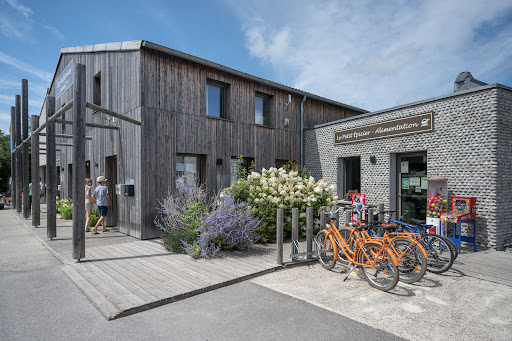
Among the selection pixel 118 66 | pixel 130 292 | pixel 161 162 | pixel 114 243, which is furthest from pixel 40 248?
pixel 118 66

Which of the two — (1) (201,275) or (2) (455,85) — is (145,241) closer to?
(1) (201,275)

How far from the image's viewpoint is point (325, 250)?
5660mm

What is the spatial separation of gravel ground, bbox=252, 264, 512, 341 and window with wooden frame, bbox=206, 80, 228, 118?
21.3 ft

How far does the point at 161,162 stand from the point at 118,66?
3594 mm

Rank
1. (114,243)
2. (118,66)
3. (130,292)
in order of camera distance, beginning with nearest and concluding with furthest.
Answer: (130,292) → (114,243) → (118,66)

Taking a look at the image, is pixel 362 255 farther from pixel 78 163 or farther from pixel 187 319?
pixel 78 163

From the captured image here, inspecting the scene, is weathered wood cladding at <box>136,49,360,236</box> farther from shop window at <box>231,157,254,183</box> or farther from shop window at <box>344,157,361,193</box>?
shop window at <box>344,157,361,193</box>

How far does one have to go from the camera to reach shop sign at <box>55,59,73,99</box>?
13.4 meters

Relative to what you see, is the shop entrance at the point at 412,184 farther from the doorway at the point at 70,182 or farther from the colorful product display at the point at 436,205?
the doorway at the point at 70,182

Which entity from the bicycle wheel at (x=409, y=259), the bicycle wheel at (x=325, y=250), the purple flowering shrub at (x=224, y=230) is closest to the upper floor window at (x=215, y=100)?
the purple flowering shrub at (x=224, y=230)

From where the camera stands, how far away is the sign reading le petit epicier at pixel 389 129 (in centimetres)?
834

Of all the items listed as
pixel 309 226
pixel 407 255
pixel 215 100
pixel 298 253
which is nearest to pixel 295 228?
pixel 309 226

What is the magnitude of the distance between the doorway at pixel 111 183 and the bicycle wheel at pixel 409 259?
901cm

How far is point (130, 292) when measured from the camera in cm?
434
